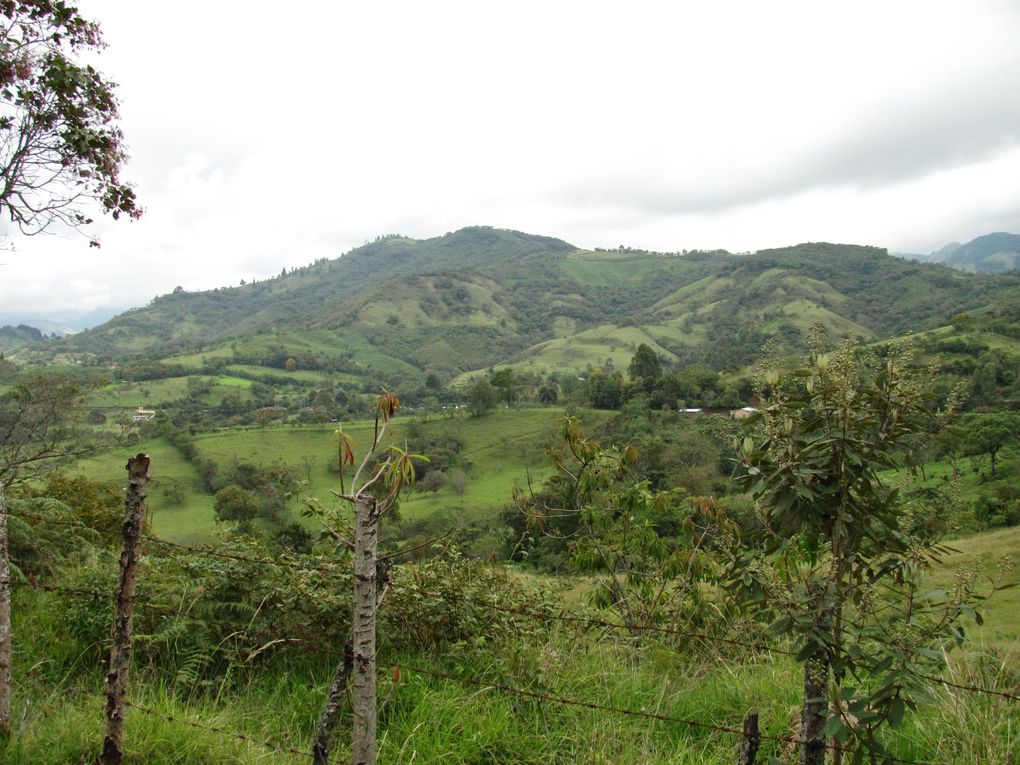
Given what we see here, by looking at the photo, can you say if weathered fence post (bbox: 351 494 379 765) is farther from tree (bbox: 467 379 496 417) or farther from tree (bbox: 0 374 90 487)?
tree (bbox: 467 379 496 417)

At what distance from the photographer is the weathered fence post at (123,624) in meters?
2.88

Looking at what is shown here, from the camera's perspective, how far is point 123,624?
9.67 feet

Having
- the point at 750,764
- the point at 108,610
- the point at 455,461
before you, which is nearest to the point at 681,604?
the point at 750,764

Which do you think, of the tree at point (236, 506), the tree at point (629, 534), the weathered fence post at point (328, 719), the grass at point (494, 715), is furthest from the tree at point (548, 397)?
the weathered fence post at point (328, 719)

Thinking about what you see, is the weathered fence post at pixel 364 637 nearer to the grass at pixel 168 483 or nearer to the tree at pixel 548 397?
the grass at pixel 168 483

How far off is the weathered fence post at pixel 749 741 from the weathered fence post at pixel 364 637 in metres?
1.52

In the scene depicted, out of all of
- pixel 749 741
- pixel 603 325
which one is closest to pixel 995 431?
pixel 749 741

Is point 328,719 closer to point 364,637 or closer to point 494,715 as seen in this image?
point 364,637

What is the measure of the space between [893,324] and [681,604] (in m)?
143

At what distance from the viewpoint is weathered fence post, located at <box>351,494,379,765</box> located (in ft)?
7.98

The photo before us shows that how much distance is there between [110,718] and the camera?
2.94 m

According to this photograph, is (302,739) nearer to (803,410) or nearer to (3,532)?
(3,532)

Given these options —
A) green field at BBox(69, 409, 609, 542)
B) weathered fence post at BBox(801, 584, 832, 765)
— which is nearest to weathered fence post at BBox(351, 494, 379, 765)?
weathered fence post at BBox(801, 584, 832, 765)

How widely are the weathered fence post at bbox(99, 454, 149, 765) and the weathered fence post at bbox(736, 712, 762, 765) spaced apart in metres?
2.82
